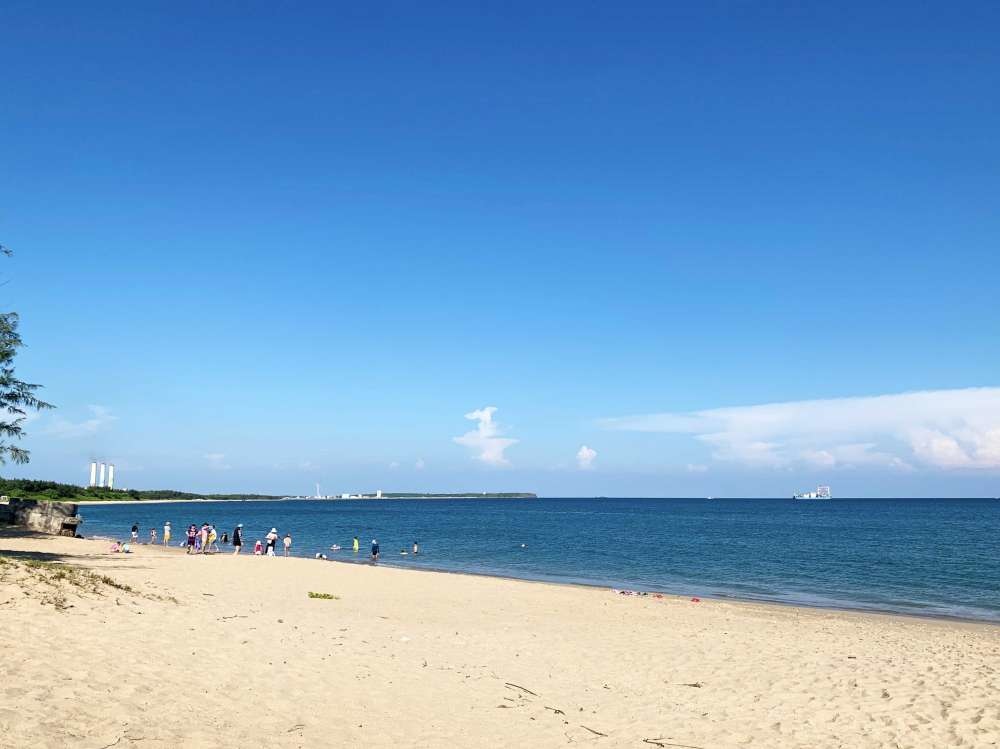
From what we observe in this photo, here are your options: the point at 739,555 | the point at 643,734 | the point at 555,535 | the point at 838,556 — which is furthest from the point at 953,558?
the point at 643,734

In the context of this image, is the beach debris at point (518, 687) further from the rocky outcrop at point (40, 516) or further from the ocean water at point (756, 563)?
the rocky outcrop at point (40, 516)

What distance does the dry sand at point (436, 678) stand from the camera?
954cm

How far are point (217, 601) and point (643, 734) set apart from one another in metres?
13.8

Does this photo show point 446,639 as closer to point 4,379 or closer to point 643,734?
point 643,734

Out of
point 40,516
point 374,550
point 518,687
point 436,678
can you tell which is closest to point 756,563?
point 374,550

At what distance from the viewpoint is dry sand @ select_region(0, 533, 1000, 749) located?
9.54 m

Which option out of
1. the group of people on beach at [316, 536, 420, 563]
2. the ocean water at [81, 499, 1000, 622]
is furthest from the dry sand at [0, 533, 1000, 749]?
the group of people on beach at [316, 536, 420, 563]

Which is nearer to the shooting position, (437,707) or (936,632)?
(437,707)

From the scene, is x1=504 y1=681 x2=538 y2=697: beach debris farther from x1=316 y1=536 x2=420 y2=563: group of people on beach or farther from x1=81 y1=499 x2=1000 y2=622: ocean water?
x1=316 y1=536 x2=420 y2=563: group of people on beach

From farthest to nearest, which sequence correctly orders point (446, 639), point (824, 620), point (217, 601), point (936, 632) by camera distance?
point (824, 620)
point (936, 632)
point (217, 601)
point (446, 639)

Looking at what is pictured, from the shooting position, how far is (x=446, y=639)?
1773 cm

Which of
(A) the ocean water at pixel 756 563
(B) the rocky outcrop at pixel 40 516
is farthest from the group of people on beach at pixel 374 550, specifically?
(B) the rocky outcrop at pixel 40 516

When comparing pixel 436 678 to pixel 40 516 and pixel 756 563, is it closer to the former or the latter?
pixel 40 516

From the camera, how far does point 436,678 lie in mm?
13305
